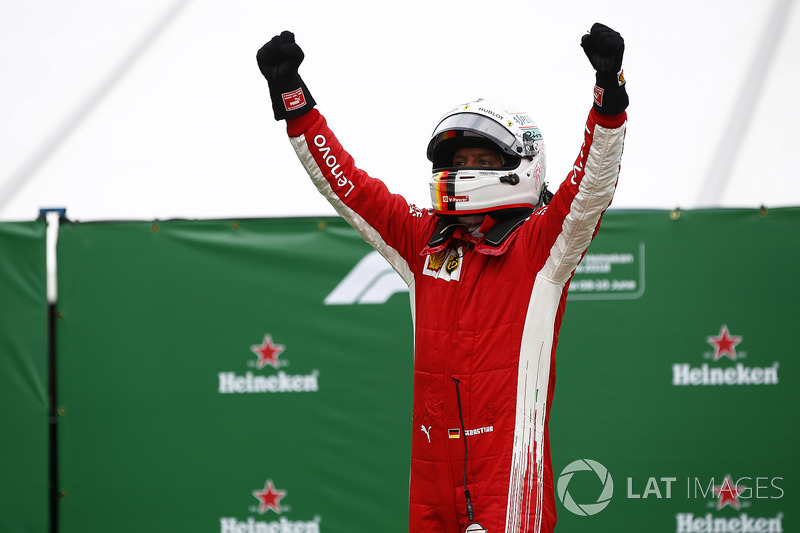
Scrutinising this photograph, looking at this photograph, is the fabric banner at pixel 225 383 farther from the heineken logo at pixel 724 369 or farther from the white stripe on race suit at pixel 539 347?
the white stripe on race suit at pixel 539 347

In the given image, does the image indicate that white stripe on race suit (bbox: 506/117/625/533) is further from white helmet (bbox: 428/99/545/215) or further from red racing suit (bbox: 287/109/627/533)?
white helmet (bbox: 428/99/545/215)

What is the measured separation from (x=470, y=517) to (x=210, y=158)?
2461 millimetres

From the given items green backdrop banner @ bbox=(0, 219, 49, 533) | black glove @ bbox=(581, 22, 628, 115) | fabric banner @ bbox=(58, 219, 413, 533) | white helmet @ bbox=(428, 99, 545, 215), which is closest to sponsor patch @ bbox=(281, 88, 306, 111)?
white helmet @ bbox=(428, 99, 545, 215)

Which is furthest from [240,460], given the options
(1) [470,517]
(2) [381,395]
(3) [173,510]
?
(1) [470,517]

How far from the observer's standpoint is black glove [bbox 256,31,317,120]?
2.37 metres

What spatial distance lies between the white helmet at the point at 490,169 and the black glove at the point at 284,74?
42cm

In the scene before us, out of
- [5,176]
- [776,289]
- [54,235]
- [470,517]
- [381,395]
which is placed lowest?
[470,517]

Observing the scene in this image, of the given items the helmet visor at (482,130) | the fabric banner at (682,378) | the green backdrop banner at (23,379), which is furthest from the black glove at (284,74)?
the green backdrop banner at (23,379)

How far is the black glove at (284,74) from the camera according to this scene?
2369 mm

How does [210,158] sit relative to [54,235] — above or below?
above

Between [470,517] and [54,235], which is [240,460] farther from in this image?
[470,517]

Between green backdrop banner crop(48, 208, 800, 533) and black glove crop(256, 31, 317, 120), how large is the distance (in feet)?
5.60

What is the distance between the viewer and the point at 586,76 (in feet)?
13.8

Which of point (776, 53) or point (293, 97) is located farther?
point (776, 53)
